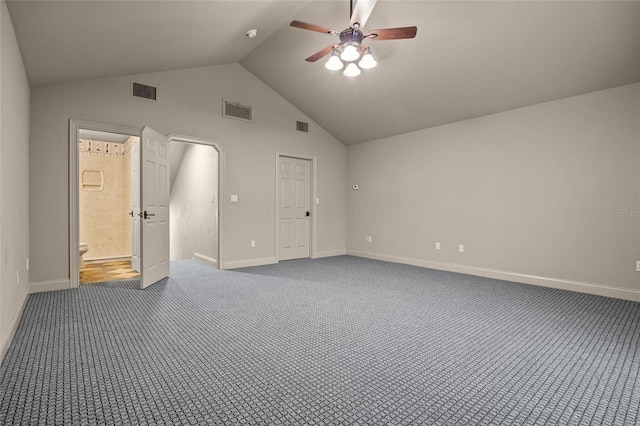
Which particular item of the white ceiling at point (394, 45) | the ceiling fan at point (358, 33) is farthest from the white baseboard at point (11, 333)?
the ceiling fan at point (358, 33)

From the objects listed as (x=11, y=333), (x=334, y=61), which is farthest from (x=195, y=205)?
(x=334, y=61)

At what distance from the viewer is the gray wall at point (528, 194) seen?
3.85 metres

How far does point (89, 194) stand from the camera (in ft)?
22.6

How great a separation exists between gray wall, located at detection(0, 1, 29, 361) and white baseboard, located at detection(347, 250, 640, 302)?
5395mm

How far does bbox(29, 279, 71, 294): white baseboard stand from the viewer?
3.84 m

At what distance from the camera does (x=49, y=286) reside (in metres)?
3.96

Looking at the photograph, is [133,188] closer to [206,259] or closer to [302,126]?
[206,259]

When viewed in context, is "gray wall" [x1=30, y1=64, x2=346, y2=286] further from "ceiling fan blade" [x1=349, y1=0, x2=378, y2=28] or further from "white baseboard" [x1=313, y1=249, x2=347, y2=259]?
"ceiling fan blade" [x1=349, y1=0, x2=378, y2=28]

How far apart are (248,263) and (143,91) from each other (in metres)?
3.13

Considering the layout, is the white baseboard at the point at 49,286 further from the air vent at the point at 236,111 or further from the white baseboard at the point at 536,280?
the white baseboard at the point at 536,280

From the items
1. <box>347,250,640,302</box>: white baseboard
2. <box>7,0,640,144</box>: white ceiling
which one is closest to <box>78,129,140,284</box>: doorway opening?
<box>7,0,640,144</box>: white ceiling

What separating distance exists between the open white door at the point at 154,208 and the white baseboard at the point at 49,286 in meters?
0.93

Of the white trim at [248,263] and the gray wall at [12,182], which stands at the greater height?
the gray wall at [12,182]

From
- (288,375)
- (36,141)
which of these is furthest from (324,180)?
(288,375)
